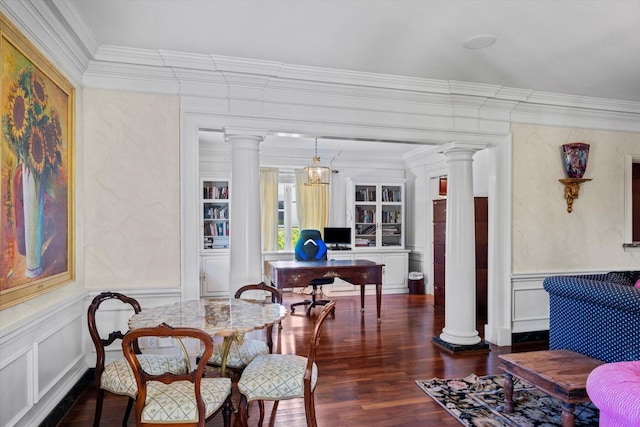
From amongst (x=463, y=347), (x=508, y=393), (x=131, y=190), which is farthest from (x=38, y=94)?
(x=463, y=347)

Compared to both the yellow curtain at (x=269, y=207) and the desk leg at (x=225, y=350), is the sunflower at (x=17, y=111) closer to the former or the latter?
the desk leg at (x=225, y=350)

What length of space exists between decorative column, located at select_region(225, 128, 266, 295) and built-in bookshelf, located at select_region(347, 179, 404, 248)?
403 cm

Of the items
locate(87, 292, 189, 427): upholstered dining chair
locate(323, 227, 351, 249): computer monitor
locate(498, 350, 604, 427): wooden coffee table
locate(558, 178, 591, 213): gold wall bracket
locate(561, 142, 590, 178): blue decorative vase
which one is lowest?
locate(498, 350, 604, 427): wooden coffee table

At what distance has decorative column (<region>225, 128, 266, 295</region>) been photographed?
3.61 m

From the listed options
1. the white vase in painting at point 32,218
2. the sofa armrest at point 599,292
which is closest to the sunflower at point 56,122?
the white vase in painting at point 32,218

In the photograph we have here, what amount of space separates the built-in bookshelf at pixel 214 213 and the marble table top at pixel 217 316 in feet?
14.5

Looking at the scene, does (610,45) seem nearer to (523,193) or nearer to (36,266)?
(523,193)

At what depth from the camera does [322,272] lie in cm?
500

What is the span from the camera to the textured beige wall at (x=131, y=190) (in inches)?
129

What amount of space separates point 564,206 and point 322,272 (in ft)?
9.29

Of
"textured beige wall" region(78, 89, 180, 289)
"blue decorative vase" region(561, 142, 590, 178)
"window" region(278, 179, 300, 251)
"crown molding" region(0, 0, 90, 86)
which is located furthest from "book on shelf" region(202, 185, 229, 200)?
"blue decorative vase" region(561, 142, 590, 178)

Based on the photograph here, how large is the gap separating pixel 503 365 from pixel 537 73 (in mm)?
2578

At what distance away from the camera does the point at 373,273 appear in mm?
5223

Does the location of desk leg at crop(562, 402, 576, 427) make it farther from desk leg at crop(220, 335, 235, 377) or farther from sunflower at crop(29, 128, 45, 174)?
sunflower at crop(29, 128, 45, 174)
